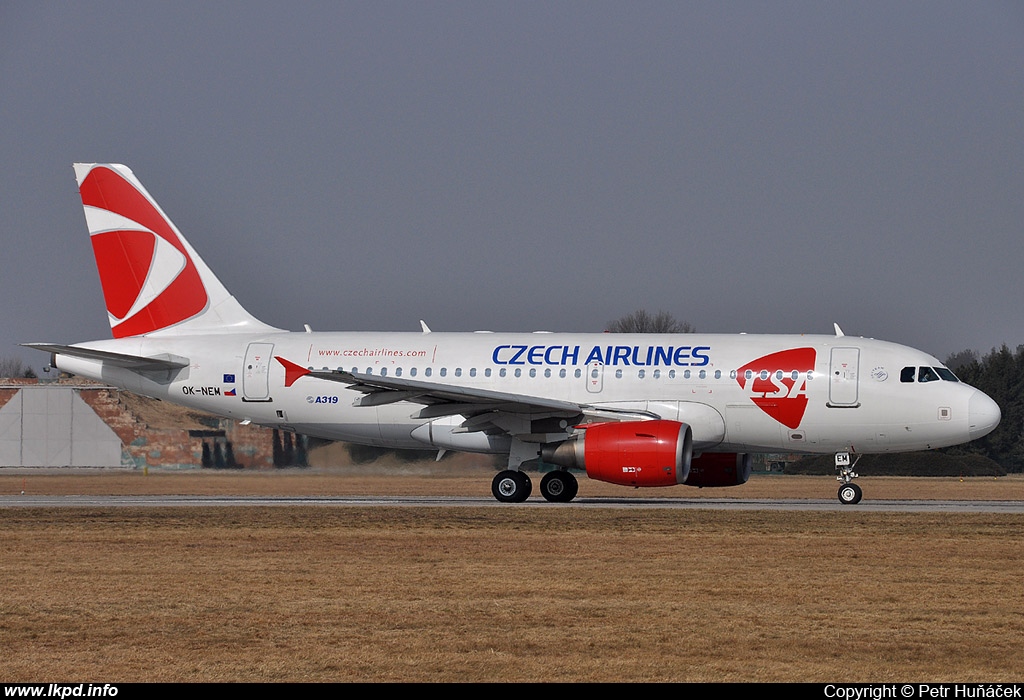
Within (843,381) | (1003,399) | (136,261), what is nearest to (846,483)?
(843,381)

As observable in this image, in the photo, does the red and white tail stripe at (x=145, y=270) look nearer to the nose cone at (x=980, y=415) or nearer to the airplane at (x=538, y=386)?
the airplane at (x=538, y=386)

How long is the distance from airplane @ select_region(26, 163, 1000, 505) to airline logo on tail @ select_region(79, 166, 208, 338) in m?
0.04

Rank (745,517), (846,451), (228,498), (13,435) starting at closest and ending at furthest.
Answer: (745,517)
(846,451)
(228,498)
(13,435)

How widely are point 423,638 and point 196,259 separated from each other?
22.4 meters

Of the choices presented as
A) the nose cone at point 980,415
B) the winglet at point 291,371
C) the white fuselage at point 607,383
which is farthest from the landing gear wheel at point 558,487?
the nose cone at point 980,415

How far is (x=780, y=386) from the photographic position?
26734 mm

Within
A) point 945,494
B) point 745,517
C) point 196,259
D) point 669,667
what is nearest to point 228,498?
point 196,259

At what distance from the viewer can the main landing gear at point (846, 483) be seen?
2711 centimetres

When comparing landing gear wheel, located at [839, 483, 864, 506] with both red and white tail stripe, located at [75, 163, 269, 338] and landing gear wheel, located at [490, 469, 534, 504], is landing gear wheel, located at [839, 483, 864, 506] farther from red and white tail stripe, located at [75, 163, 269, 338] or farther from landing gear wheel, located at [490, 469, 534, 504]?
red and white tail stripe, located at [75, 163, 269, 338]

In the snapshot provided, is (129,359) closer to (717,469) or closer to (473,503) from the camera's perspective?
(473,503)

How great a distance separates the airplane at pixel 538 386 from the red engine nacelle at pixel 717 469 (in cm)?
4

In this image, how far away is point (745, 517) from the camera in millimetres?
22859

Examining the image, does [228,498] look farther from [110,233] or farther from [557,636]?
[557,636]

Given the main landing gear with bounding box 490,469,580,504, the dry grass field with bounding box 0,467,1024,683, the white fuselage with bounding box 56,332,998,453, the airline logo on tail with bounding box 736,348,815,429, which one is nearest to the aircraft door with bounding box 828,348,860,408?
the white fuselage with bounding box 56,332,998,453
